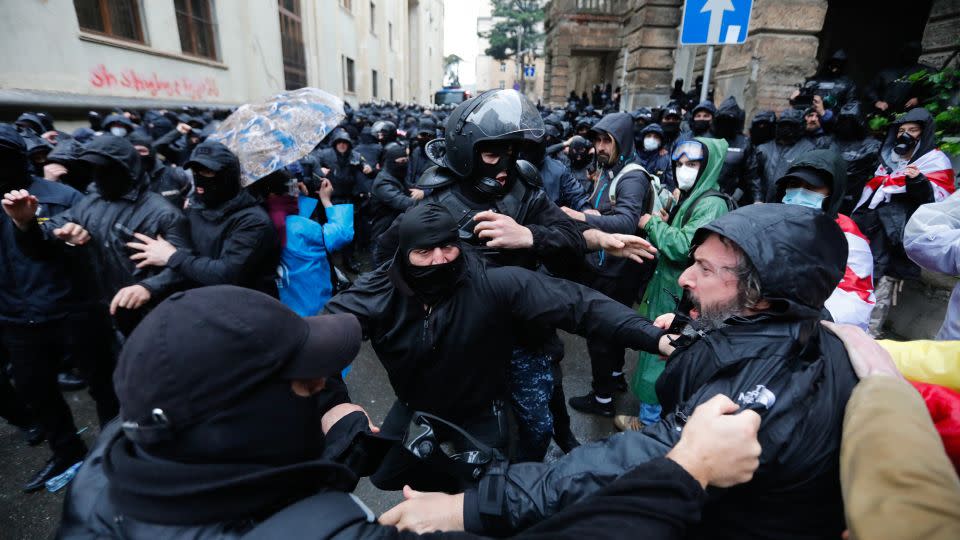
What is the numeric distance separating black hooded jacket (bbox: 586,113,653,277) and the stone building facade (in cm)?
404

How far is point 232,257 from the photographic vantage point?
258 cm

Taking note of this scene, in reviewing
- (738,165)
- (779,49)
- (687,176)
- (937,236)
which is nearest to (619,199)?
(687,176)

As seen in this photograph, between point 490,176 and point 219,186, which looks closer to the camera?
point 490,176

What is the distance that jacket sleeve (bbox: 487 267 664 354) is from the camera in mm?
1911

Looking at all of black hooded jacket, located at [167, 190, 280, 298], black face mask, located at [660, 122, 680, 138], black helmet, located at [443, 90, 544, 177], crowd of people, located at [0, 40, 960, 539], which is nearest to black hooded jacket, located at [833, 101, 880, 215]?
crowd of people, located at [0, 40, 960, 539]

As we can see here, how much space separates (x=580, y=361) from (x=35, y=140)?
5597 millimetres

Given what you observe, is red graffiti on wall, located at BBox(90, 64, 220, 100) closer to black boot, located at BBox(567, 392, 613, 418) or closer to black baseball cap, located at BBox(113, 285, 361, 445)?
black boot, located at BBox(567, 392, 613, 418)

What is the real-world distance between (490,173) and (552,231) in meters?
0.46

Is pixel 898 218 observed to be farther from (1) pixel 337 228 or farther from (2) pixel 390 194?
(2) pixel 390 194

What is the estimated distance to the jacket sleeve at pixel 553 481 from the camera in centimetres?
114

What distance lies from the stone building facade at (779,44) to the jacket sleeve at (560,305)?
5.65 metres

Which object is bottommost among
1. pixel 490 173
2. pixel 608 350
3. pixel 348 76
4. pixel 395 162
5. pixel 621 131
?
pixel 608 350

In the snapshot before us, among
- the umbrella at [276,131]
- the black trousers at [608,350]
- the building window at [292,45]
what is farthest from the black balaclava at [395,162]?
the building window at [292,45]

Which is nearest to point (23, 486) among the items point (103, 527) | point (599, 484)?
point (103, 527)
